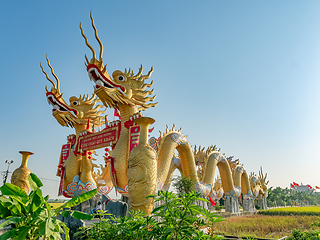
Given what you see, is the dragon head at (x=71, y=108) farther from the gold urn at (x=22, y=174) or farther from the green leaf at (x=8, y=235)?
the green leaf at (x=8, y=235)

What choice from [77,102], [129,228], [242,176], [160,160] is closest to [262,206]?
[242,176]

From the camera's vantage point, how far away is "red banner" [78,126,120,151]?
9.71 m

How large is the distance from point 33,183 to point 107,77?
7.42 m

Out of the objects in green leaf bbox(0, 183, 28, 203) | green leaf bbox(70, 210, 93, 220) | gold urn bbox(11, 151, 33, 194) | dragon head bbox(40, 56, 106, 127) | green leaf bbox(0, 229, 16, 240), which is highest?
dragon head bbox(40, 56, 106, 127)

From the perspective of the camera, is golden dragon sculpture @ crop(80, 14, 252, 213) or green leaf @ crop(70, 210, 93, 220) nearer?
green leaf @ crop(70, 210, 93, 220)

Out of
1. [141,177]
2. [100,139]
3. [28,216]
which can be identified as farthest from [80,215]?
[100,139]

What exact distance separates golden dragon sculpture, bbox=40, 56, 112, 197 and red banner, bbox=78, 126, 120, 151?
1.35 feet

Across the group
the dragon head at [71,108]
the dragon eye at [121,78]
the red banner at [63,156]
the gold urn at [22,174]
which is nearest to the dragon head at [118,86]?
the dragon eye at [121,78]

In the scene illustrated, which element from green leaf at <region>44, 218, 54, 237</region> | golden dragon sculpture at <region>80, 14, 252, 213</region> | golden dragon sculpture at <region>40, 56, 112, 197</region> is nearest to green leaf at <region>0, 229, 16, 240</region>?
green leaf at <region>44, 218, 54, 237</region>

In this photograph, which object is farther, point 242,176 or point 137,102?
point 242,176

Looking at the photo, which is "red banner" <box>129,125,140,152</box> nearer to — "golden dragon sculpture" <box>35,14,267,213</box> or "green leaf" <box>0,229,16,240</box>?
"golden dragon sculpture" <box>35,14,267,213</box>

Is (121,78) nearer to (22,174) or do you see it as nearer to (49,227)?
(22,174)

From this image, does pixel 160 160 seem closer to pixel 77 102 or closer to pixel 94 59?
pixel 94 59

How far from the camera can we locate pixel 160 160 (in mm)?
9219
